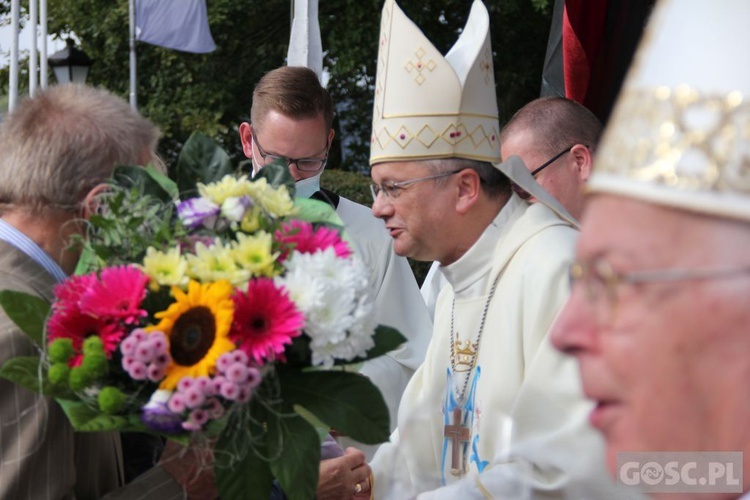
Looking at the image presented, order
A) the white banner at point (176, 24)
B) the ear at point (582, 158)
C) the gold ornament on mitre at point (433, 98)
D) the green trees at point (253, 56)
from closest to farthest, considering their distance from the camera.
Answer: the gold ornament on mitre at point (433, 98), the ear at point (582, 158), the white banner at point (176, 24), the green trees at point (253, 56)

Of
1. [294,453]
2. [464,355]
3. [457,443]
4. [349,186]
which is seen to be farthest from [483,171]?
[349,186]

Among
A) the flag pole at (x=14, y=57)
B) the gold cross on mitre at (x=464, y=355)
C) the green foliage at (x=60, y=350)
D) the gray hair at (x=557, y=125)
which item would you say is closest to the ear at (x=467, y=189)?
the gold cross on mitre at (x=464, y=355)

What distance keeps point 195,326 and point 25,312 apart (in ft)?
1.27

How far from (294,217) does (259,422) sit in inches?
17.8

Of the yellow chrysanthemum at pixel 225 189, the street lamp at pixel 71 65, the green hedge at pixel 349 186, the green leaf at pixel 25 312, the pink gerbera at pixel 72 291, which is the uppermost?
the yellow chrysanthemum at pixel 225 189

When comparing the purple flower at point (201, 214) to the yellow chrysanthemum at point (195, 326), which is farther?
the purple flower at point (201, 214)

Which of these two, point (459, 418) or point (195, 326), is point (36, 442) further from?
point (459, 418)

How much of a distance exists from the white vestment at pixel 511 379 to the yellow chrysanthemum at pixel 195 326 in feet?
1.51

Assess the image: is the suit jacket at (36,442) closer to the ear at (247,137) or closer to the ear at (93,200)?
the ear at (93,200)

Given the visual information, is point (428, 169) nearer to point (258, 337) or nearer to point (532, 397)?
point (532, 397)

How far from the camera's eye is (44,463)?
7.57 ft

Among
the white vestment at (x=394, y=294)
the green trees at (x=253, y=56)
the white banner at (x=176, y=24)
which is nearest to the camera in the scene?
the white vestment at (x=394, y=294)

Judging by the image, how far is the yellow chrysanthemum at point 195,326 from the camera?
79.5 inches

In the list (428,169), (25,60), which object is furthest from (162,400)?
(25,60)
